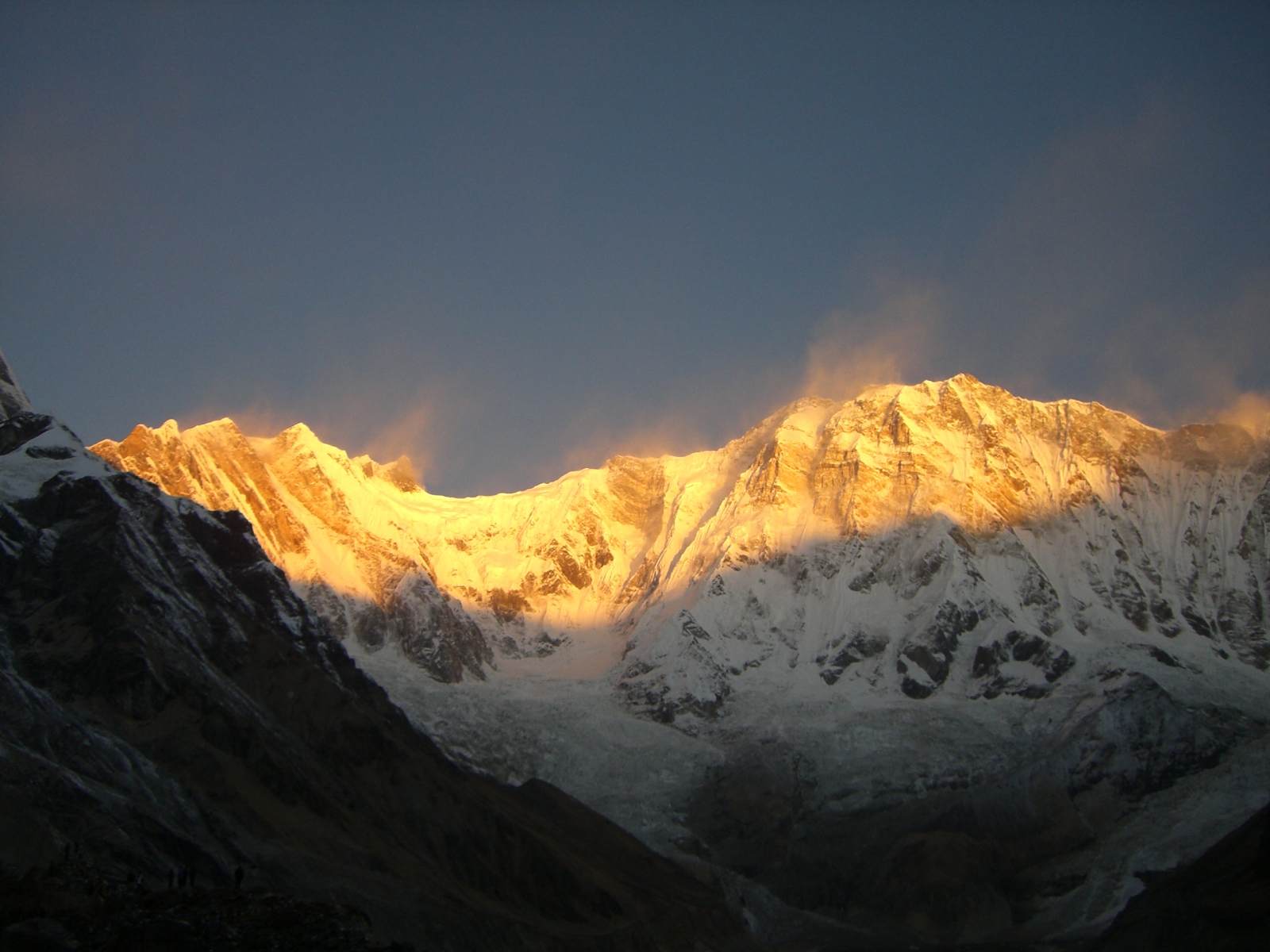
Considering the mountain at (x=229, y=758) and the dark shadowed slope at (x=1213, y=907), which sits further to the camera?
the mountain at (x=229, y=758)

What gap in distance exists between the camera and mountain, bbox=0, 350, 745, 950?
92062 mm

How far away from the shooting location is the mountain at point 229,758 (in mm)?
92062

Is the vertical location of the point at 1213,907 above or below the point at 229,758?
below

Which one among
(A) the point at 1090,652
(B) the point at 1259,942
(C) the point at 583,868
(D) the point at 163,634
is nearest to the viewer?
(B) the point at 1259,942

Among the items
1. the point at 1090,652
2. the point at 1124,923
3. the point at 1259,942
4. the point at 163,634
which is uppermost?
the point at 1090,652

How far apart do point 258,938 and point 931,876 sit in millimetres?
110662

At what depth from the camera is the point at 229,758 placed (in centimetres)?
10794

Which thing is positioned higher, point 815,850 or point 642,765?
point 642,765

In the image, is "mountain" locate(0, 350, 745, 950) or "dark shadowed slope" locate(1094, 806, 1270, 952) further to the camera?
"mountain" locate(0, 350, 745, 950)

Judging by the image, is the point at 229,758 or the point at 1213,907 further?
the point at 229,758

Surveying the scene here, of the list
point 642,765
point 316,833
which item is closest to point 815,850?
point 642,765

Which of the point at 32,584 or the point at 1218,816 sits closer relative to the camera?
the point at 32,584

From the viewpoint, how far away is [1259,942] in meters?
81.4

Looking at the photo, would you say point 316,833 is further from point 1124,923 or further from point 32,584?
point 1124,923
